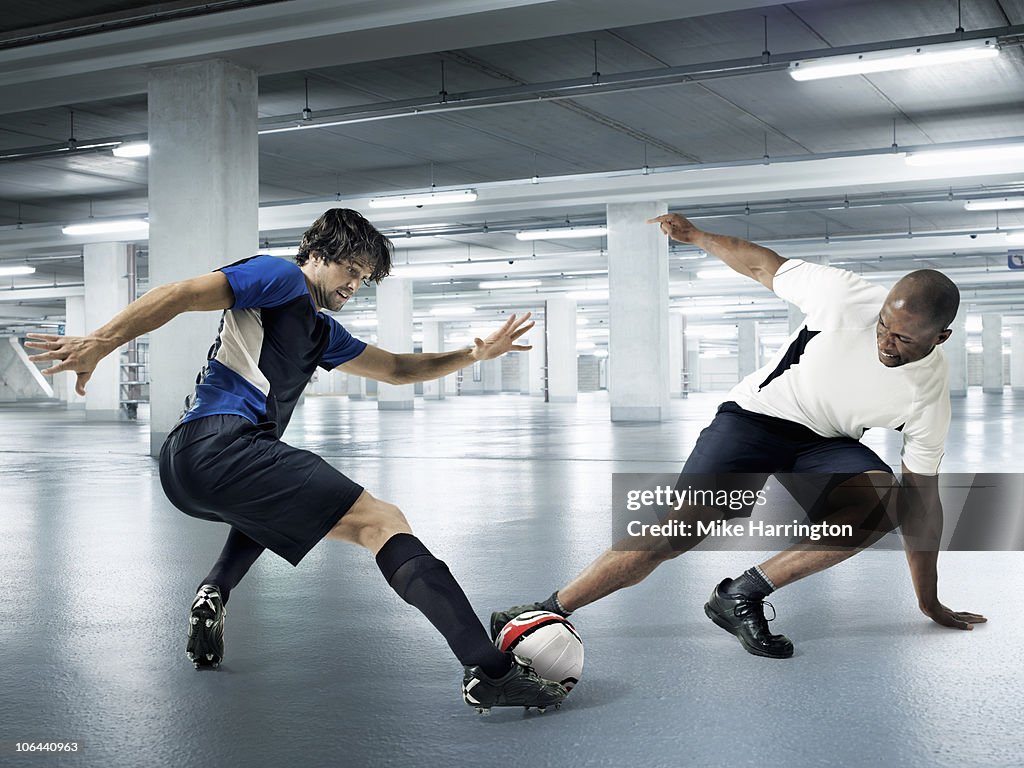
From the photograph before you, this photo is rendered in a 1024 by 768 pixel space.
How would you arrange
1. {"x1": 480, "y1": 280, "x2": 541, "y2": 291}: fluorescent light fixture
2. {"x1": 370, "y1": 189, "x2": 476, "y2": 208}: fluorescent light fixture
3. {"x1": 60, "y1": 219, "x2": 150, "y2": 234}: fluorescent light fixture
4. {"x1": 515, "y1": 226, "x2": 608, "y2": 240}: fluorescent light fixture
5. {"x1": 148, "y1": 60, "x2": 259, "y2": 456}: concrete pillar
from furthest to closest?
1. {"x1": 480, "y1": 280, "x2": 541, "y2": 291}: fluorescent light fixture
2. {"x1": 515, "y1": 226, "x2": 608, "y2": 240}: fluorescent light fixture
3. {"x1": 60, "y1": 219, "x2": 150, "y2": 234}: fluorescent light fixture
4. {"x1": 370, "y1": 189, "x2": 476, "y2": 208}: fluorescent light fixture
5. {"x1": 148, "y1": 60, "x2": 259, "y2": 456}: concrete pillar

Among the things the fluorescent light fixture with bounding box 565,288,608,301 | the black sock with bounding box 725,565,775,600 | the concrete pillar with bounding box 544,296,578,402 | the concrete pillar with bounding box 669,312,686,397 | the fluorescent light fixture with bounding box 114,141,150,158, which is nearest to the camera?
the black sock with bounding box 725,565,775,600

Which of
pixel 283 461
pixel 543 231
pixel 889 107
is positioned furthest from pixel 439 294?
pixel 283 461

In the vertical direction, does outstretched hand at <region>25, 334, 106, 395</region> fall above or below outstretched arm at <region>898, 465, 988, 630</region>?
above

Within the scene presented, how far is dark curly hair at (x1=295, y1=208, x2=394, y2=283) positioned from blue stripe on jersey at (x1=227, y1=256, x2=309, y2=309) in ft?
0.67

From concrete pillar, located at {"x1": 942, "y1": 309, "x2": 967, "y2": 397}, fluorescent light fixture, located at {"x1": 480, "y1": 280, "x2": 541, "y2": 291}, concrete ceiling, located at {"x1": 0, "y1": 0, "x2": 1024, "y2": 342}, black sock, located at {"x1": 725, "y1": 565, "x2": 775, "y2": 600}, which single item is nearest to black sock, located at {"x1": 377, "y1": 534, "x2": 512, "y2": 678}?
black sock, located at {"x1": 725, "y1": 565, "x2": 775, "y2": 600}

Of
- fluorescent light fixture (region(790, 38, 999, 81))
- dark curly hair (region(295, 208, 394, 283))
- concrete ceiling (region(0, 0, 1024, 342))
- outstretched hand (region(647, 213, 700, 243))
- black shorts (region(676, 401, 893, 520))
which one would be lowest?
black shorts (region(676, 401, 893, 520))

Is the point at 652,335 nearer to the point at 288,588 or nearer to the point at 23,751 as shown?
the point at 288,588

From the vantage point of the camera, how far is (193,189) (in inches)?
480

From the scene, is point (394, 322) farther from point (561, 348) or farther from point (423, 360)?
point (423, 360)

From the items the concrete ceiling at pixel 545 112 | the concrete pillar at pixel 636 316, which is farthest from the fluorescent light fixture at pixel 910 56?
the concrete pillar at pixel 636 316

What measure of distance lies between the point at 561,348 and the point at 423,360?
39.0 metres

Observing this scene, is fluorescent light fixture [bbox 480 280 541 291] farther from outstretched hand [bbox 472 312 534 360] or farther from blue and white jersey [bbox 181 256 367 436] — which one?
blue and white jersey [bbox 181 256 367 436]

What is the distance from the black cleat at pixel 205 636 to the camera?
3654mm

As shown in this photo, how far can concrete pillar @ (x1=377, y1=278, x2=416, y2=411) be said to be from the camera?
34.2 m
